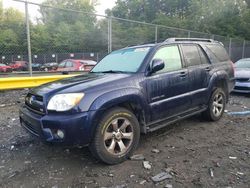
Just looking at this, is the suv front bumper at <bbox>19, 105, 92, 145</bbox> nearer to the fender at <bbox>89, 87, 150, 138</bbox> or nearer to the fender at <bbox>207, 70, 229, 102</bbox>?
the fender at <bbox>89, 87, 150, 138</bbox>

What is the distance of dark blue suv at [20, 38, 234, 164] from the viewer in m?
3.35

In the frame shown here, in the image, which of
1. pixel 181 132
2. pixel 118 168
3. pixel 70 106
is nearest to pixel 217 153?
pixel 181 132

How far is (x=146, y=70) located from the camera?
13.5ft

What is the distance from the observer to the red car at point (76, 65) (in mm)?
13012

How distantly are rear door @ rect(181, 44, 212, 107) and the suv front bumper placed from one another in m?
2.34

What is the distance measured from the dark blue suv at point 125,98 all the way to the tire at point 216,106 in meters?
0.02

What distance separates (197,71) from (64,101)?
9.13ft

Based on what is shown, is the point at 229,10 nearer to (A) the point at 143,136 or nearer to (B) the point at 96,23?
Result: (B) the point at 96,23

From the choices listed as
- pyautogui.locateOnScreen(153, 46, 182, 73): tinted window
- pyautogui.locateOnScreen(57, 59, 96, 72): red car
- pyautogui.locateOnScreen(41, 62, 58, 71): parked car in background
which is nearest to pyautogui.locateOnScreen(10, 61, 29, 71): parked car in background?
pyautogui.locateOnScreen(41, 62, 58, 71): parked car in background

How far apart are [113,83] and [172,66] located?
54.6 inches

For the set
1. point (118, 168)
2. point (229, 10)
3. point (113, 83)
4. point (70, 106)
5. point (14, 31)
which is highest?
point (229, 10)

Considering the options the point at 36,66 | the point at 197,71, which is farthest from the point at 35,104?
the point at 36,66

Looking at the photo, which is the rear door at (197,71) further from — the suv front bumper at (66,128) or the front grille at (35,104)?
the front grille at (35,104)

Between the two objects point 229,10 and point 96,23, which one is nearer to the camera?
point 96,23
